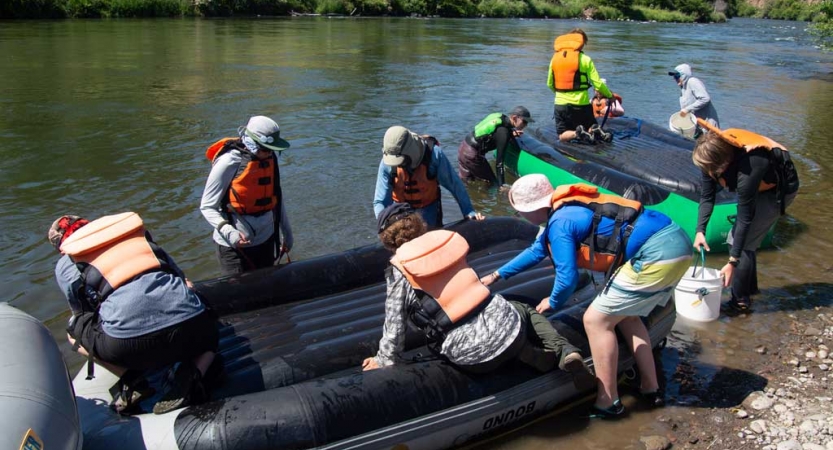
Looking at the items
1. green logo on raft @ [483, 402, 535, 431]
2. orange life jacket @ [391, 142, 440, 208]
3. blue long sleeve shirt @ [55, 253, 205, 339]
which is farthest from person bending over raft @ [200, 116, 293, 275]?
green logo on raft @ [483, 402, 535, 431]

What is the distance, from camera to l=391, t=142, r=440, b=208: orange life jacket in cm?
459

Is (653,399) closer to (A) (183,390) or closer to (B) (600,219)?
(B) (600,219)

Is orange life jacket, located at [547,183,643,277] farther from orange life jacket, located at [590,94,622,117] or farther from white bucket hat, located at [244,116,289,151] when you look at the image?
A: orange life jacket, located at [590,94,622,117]

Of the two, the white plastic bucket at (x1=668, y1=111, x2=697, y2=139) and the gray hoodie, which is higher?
the gray hoodie

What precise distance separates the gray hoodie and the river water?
1442mm

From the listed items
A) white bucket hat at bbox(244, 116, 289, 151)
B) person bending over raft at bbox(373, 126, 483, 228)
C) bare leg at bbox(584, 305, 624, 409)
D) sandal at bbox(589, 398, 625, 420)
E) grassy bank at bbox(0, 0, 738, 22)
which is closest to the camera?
bare leg at bbox(584, 305, 624, 409)

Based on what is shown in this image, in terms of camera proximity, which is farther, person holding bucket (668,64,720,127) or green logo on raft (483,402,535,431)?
person holding bucket (668,64,720,127)

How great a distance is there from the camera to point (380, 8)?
1513 inches

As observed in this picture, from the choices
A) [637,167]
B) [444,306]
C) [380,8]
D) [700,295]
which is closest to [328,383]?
[444,306]

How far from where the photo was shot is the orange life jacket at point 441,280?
3.01 m

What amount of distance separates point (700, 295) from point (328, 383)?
2804mm

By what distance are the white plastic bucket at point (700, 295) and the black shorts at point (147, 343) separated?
10.4 ft

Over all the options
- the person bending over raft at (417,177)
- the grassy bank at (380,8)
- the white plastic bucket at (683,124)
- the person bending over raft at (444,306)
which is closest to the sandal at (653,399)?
the person bending over raft at (444,306)

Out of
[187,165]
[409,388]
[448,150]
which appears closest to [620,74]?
[448,150]
